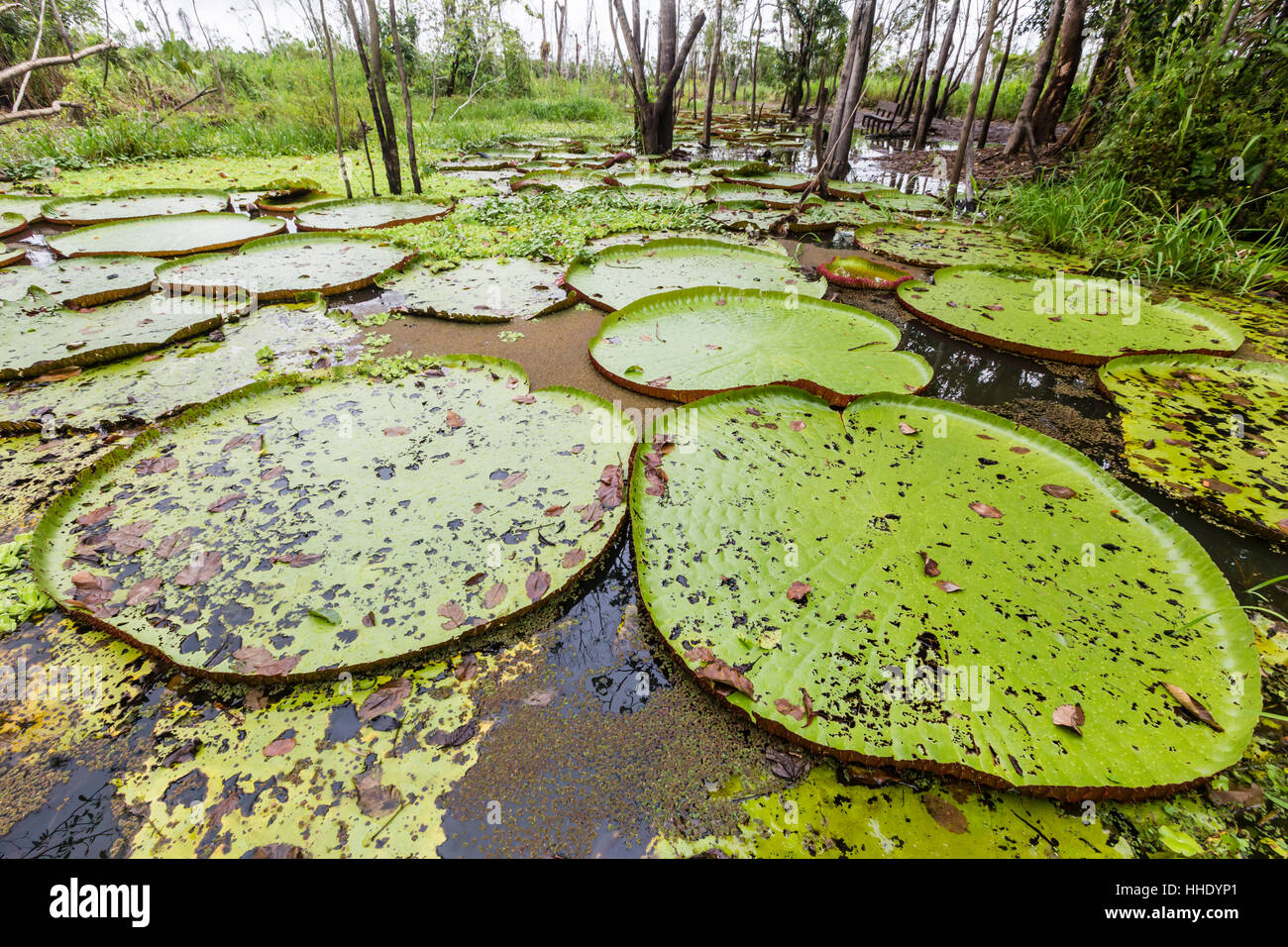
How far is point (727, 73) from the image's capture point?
91.5ft

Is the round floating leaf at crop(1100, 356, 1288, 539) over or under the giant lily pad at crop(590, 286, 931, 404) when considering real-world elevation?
under

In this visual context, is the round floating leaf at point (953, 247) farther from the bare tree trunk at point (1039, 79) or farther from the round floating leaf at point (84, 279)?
the round floating leaf at point (84, 279)

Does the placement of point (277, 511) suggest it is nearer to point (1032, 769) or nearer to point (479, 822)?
point (479, 822)

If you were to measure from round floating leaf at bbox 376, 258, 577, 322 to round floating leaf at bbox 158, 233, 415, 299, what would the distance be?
23cm

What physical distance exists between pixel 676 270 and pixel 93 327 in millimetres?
3183

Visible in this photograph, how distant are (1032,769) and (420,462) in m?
1.83

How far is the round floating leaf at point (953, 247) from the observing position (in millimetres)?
3801

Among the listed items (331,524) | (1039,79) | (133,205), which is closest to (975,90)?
(1039,79)

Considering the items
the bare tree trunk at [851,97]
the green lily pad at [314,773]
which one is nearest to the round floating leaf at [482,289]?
the green lily pad at [314,773]

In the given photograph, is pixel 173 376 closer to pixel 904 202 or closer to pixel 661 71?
pixel 904 202

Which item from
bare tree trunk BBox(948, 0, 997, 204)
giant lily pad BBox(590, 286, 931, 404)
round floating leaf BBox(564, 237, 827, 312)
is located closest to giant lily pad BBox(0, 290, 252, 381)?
round floating leaf BBox(564, 237, 827, 312)

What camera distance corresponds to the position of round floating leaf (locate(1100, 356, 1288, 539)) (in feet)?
5.59

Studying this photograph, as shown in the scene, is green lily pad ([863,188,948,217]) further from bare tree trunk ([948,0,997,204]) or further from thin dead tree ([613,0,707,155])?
thin dead tree ([613,0,707,155])
